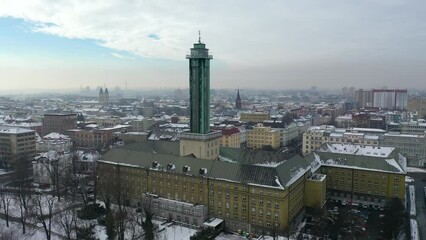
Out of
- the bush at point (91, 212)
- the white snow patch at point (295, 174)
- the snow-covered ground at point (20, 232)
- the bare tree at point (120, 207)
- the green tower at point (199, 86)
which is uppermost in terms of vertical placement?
the green tower at point (199, 86)

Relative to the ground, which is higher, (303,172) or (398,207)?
(303,172)

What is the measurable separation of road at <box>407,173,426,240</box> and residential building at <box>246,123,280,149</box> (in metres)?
36.2

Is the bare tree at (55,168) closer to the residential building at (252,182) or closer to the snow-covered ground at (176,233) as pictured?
the residential building at (252,182)

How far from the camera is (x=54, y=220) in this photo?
4616 centimetres

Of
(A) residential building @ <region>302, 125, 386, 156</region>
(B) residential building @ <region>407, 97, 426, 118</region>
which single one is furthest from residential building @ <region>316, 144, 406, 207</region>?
(B) residential building @ <region>407, 97, 426, 118</region>

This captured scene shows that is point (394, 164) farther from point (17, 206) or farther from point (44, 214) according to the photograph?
point (17, 206)

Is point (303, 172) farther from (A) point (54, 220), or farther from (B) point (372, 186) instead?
(A) point (54, 220)

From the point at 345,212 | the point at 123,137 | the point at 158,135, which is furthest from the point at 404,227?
the point at 123,137

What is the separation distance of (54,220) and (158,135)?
161ft

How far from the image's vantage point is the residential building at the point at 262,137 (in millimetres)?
101312

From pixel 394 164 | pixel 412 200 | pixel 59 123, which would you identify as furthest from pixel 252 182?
pixel 59 123

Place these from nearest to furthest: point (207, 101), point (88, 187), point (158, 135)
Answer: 1. point (207, 101)
2. point (88, 187)
3. point (158, 135)

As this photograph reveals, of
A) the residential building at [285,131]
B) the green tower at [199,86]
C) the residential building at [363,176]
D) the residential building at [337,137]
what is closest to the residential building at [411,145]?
the residential building at [337,137]

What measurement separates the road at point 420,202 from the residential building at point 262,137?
3616cm
